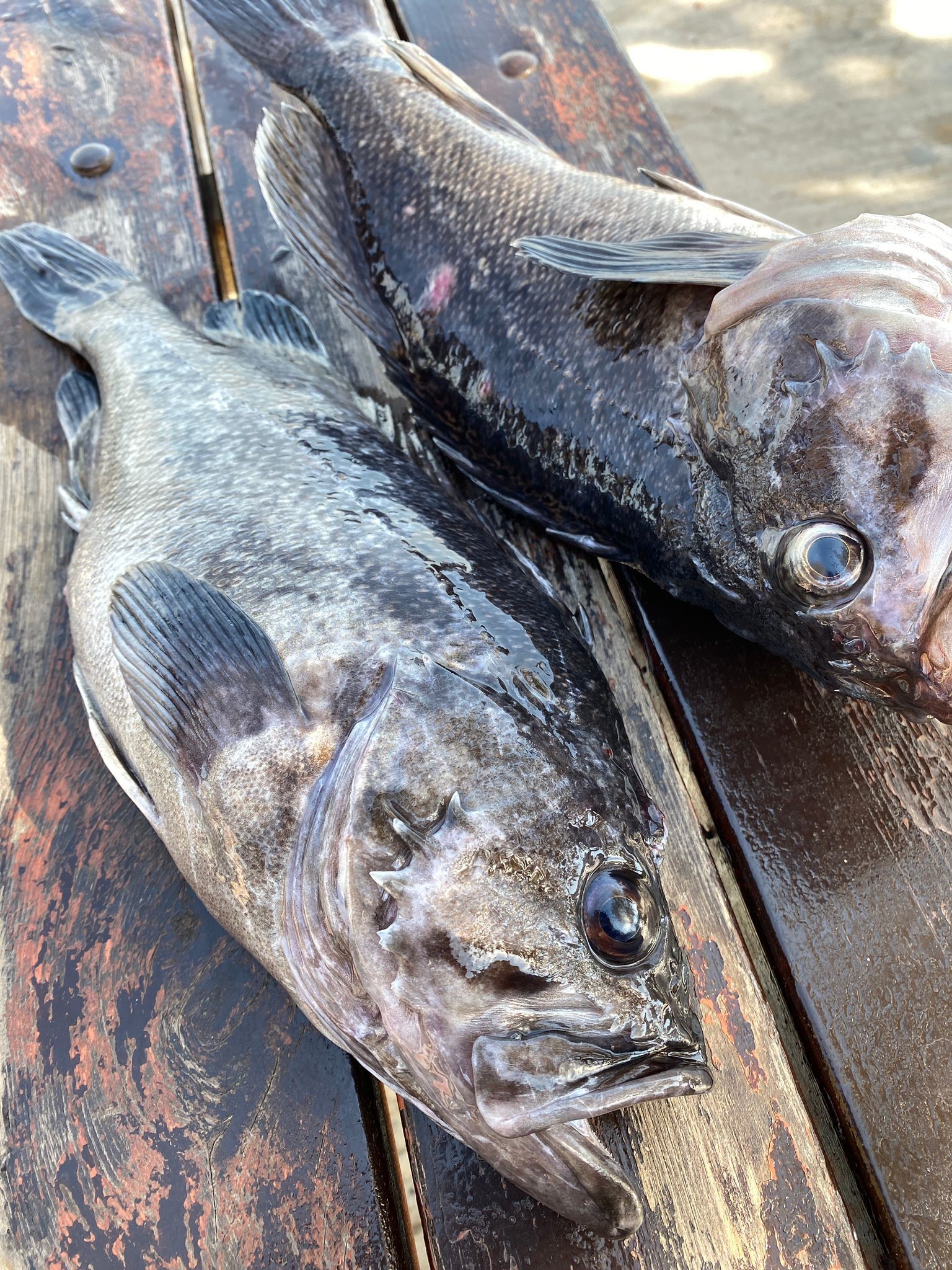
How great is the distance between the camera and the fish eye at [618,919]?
4.31ft

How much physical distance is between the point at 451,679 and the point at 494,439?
0.84m

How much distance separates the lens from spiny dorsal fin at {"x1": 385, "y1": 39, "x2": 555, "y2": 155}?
2.32 meters

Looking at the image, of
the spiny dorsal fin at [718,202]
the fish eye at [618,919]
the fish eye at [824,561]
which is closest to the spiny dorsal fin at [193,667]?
the fish eye at [618,919]

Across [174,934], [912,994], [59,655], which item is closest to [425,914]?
[174,934]

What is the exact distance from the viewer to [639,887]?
137cm

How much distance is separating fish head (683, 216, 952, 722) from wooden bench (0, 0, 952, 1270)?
418 mm

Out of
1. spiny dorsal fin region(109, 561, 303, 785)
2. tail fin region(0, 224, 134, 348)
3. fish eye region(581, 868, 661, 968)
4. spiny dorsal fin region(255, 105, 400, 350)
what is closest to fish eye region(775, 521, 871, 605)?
fish eye region(581, 868, 661, 968)

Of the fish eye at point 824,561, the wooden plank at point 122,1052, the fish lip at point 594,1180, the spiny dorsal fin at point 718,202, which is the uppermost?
the spiny dorsal fin at point 718,202

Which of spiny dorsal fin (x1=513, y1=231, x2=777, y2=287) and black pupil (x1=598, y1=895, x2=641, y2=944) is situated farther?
spiny dorsal fin (x1=513, y1=231, x2=777, y2=287)

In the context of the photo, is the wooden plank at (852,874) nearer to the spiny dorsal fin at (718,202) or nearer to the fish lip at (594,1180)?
the fish lip at (594,1180)

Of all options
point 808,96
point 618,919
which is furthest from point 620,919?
point 808,96

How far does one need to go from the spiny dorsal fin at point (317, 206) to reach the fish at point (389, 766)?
0.39 meters

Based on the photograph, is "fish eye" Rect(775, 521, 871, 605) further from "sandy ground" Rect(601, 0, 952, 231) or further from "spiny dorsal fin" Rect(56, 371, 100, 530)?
"sandy ground" Rect(601, 0, 952, 231)

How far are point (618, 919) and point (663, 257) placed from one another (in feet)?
4.29
